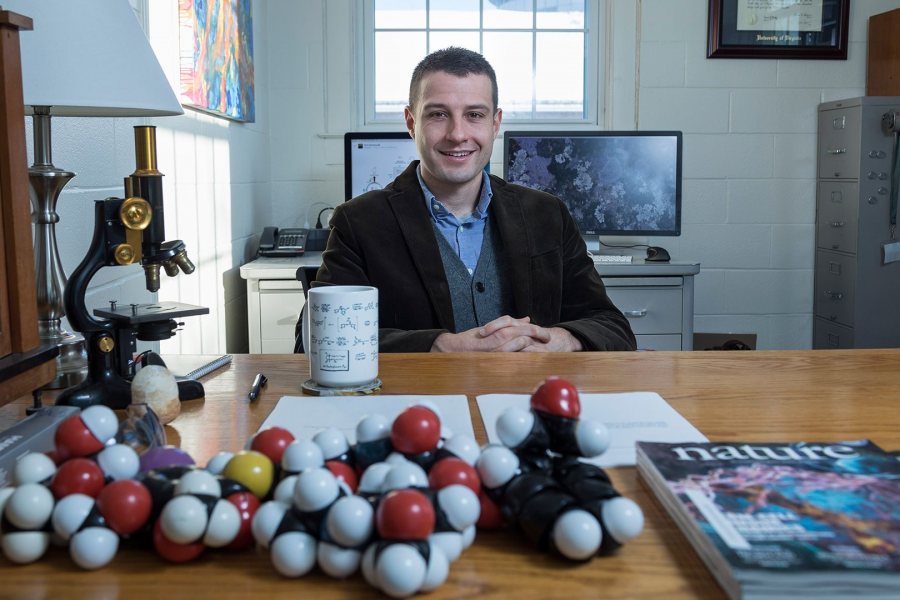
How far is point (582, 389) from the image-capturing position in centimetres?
101

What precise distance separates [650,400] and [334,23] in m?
3.13

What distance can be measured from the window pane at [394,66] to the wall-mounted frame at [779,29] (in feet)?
3.99

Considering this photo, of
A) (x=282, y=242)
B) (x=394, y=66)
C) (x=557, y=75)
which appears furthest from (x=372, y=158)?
(x=557, y=75)

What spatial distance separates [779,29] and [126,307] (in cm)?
342

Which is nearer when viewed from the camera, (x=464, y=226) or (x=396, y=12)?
(x=464, y=226)

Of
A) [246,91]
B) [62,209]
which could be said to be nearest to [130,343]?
[62,209]

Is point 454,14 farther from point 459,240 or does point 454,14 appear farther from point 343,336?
point 343,336

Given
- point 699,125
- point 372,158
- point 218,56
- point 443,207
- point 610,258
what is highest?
point 218,56

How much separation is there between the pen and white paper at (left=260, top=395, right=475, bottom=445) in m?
0.03

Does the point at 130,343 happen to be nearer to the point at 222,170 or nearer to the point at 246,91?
the point at 222,170

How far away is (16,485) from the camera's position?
55cm

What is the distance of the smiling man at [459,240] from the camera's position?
1.76 metres

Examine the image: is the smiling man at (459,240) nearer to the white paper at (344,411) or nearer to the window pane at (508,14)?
the white paper at (344,411)

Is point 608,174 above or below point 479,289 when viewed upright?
above
